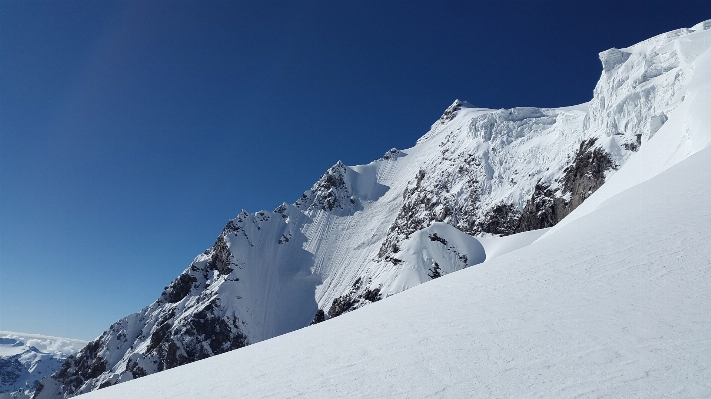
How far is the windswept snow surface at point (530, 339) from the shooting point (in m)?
4.82

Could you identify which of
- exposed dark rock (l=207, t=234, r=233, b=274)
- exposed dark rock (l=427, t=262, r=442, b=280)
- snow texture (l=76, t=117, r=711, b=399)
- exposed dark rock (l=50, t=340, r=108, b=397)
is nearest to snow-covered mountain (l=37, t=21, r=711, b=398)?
exposed dark rock (l=427, t=262, r=442, b=280)

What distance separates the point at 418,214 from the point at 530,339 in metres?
95.0

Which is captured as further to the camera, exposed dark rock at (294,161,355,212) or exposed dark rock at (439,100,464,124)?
exposed dark rock at (439,100,464,124)

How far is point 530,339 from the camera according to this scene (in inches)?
236

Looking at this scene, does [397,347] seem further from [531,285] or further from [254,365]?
[531,285]

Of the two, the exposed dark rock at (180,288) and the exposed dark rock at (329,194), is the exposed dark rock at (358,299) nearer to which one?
the exposed dark rock at (329,194)

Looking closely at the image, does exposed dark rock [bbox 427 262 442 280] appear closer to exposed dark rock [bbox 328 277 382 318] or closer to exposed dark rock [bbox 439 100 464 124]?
exposed dark rock [bbox 328 277 382 318]

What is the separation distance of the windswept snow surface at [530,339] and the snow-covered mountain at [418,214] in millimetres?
16523

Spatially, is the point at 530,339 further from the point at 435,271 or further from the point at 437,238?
the point at 437,238

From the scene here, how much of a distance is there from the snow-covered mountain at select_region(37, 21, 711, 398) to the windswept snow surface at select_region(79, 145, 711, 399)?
1652 cm

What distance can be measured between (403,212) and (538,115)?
4166cm

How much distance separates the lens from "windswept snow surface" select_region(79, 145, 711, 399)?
4824 millimetres

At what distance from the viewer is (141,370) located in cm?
9594

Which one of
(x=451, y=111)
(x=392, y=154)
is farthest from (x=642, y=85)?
(x=392, y=154)
